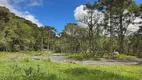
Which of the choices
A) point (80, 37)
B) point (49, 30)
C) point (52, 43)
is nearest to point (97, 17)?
point (80, 37)

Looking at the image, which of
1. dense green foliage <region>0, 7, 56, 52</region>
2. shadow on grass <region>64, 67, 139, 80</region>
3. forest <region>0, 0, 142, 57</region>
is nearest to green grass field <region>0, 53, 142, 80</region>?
shadow on grass <region>64, 67, 139, 80</region>

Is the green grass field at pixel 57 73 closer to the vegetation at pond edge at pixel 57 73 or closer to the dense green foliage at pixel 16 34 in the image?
the vegetation at pond edge at pixel 57 73

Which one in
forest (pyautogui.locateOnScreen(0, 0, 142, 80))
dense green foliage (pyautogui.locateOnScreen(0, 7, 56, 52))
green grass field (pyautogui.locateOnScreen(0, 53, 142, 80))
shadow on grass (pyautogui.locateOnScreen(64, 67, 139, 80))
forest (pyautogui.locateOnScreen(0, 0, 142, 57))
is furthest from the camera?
dense green foliage (pyautogui.locateOnScreen(0, 7, 56, 52))

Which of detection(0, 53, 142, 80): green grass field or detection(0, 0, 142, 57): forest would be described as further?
Answer: detection(0, 0, 142, 57): forest

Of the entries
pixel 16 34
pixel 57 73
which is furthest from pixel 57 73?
pixel 16 34

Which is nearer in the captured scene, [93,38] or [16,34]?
[93,38]

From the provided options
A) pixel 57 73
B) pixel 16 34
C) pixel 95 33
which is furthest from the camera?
pixel 16 34

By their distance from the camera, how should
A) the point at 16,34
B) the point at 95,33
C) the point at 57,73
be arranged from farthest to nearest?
the point at 16,34, the point at 95,33, the point at 57,73

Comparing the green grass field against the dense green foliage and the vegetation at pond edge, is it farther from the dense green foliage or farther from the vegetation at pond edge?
the dense green foliage

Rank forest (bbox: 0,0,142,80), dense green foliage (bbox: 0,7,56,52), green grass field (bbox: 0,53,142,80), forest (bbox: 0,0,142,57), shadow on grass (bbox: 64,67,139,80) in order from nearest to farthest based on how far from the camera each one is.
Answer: green grass field (bbox: 0,53,142,80), shadow on grass (bbox: 64,67,139,80), forest (bbox: 0,0,142,80), forest (bbox: 0,0,142,57), dense green foliage (bbox: 0,7,56,52)

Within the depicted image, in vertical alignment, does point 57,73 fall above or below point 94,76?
above

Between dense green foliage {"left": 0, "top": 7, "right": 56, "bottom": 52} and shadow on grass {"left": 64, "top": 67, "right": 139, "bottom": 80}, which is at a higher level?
dense green foliage {"left": 0, "top": 7, "right": 56, "bottom": 52}

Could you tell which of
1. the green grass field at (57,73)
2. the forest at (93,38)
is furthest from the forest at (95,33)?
the green grass field at (57,73)

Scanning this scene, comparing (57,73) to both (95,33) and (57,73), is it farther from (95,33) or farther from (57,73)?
(95,33)
